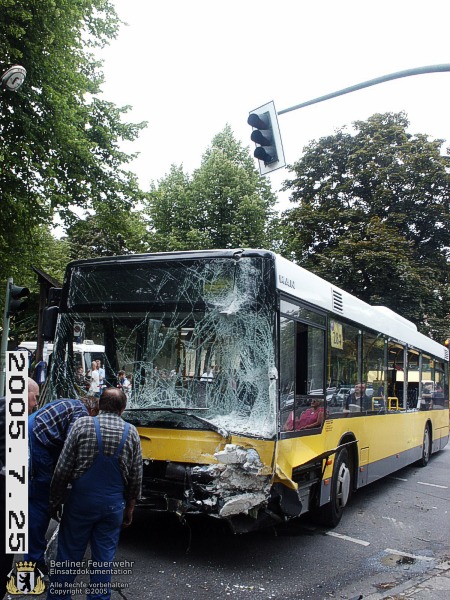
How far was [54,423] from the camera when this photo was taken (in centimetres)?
461

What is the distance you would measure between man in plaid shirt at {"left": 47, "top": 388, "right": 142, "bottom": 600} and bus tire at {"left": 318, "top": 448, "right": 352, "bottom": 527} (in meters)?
3.83

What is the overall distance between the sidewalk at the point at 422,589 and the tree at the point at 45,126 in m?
11.0

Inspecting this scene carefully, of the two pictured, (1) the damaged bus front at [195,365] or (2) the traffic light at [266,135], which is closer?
(1) the damaged bus front at [195,365]

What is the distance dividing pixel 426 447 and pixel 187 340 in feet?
31.0

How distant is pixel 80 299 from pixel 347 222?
24.8 metres

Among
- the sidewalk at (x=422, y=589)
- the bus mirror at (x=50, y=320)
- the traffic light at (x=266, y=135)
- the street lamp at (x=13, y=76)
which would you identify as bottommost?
the sidewalk at (x=422, y=589)

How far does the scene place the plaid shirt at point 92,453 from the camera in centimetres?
415

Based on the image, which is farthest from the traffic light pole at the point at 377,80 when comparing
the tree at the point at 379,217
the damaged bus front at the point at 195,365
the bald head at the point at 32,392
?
the tree at the point at 379,217

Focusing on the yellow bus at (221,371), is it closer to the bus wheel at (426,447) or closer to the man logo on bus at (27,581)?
the man logo on bus at (27,581)

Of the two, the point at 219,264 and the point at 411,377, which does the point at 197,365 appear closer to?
the point at 219,264

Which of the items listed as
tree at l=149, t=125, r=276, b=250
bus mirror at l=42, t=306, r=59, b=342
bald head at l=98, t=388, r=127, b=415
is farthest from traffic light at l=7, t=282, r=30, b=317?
tree at l=149, t=125, r=276, b=250

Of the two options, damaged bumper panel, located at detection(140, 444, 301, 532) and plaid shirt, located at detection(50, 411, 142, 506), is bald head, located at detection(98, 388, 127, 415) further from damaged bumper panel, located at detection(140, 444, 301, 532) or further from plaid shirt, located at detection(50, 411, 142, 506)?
damaged bumper panel, located at detection(140, 444, 301, 532)

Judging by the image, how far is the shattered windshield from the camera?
582cm

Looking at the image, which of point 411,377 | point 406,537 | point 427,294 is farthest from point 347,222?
point 406,537
